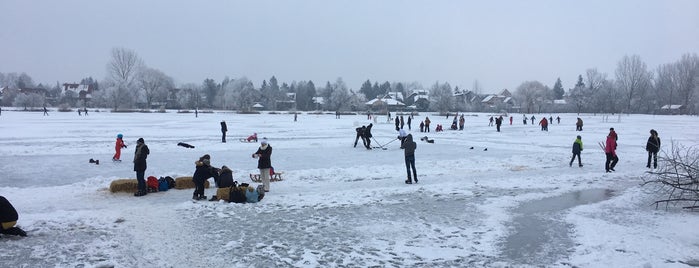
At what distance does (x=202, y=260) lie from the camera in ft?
21.6

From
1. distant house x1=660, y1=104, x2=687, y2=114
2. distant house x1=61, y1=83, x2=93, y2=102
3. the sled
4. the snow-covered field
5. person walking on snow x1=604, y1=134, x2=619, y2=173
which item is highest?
distant house x1=61, y1=83, x2=93, y2=102

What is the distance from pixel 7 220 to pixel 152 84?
112 m

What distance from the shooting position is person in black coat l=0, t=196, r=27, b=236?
7.30 meters

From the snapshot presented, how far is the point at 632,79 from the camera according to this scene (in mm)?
105312

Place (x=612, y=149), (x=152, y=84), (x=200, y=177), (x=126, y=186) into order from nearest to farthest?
(x=200, y=177) < (x=126, y=186) < (x=612, y=149) < (x=152, y=84)

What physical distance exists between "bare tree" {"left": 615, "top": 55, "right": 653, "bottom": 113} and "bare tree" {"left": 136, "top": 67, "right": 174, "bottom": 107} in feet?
368

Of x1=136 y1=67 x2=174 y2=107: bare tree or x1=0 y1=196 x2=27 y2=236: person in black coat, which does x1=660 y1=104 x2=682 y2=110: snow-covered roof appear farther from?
x1=0 y1=196 x2=27 y2=236: person in black coat

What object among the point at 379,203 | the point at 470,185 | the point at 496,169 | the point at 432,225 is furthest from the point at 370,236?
the point at 496,169

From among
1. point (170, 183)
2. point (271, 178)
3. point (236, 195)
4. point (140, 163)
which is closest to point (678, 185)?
point (236, 195)

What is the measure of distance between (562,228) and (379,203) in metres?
4.01

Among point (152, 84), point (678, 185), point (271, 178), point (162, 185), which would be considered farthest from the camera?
point (152, 84)

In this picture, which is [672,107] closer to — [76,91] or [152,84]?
[152,84]

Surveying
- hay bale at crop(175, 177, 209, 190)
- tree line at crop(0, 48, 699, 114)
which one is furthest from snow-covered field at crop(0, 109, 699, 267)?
tree line at crop(0, 48, 699, 114)

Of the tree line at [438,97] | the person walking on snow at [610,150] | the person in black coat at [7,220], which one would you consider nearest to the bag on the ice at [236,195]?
the person in black coat at [7,220]
